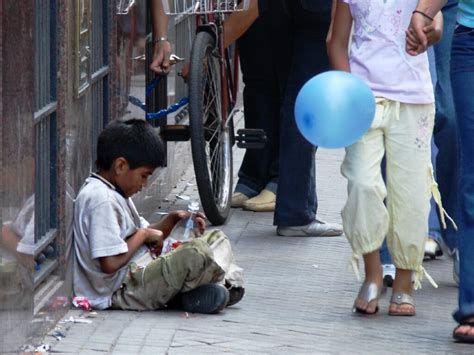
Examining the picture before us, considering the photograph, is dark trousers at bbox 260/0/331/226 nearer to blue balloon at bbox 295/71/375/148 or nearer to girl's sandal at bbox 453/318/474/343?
blue balloon at bbox 295/71/375/148

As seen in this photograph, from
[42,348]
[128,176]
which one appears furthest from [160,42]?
[42,348]

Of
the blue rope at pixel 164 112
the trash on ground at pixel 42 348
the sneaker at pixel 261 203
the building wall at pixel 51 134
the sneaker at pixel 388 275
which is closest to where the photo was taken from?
the building wall at pixel 51 134

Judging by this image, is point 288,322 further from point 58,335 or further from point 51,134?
point 51,134

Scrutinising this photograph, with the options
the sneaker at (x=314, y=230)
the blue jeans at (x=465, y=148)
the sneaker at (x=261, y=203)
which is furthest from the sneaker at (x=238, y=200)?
the blue jeans at (x=465, y=148)

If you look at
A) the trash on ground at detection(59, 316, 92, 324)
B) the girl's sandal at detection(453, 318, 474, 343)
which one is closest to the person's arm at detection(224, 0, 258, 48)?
the trash on ground at detection(59, 316, 92, 324)

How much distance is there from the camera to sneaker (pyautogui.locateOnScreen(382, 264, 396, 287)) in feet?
22.7

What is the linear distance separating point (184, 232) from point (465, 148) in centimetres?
135

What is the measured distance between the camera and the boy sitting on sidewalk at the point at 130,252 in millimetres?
6090

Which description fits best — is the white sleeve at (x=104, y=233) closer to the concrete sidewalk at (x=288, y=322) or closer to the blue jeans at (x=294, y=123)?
the concrete sidewalk at (x=288, y=322)

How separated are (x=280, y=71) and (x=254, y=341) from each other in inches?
113

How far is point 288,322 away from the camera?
6.24 meters

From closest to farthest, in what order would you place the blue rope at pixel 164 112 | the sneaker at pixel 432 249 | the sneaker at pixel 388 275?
1. the sneaker at pixel 388 275
2. the sneaker at pixel 432 249
3. the blue rope at pixel 164 112

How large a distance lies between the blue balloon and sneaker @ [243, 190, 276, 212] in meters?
3.12

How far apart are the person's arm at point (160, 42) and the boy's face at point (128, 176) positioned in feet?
4.36
